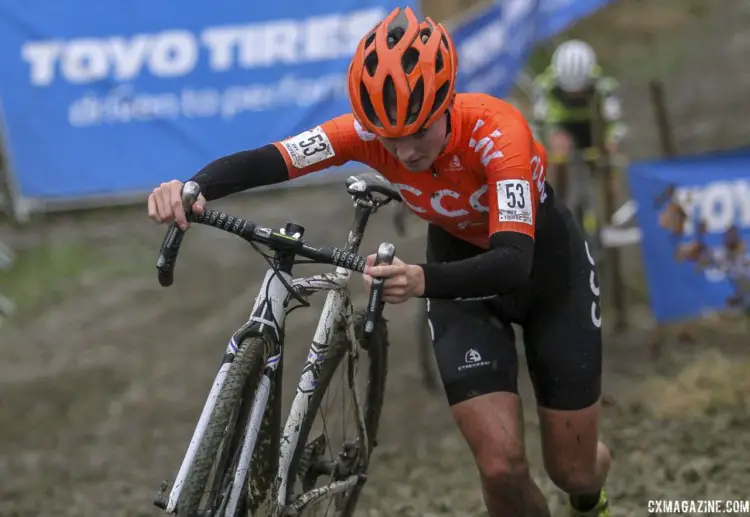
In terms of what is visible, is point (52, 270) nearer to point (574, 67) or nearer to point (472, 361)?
point (574, 67)

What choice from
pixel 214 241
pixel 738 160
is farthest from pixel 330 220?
pixel 738 160

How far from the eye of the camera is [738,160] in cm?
964

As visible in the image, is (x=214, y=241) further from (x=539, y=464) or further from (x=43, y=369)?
(x=539, y=464)

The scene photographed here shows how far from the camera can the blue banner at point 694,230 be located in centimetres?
955

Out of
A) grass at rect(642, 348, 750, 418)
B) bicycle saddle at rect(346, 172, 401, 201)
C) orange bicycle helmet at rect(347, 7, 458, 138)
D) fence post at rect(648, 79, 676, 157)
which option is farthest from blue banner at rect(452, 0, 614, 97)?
orange bicycle helmet at rect(347, 7, 458, 138)

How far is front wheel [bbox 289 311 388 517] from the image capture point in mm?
4723

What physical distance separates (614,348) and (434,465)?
3.05 metres

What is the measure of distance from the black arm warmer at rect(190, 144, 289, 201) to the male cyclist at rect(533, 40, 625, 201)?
6.49 m

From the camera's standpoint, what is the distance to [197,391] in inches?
371

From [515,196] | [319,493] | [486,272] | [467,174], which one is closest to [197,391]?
[319,493]

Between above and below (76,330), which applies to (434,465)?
below

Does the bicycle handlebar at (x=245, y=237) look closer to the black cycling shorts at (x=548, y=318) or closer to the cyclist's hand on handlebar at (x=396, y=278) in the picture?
the cyclist's hand on handlebar at (x=396, y=278)

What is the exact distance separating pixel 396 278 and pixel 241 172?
0.99 metres

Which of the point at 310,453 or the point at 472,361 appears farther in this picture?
the point at 310,453
